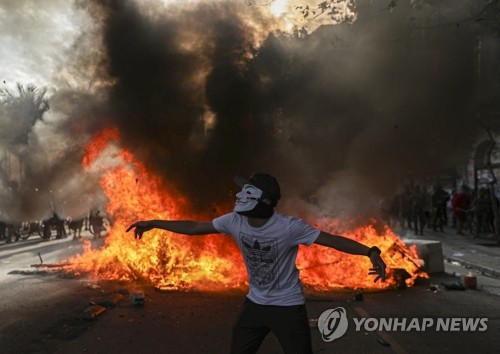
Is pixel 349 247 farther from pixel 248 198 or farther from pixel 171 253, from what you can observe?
pixel 171 253

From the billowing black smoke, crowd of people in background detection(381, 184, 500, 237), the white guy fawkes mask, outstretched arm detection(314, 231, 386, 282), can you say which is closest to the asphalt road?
outstretched arm detection(314, 231, 386, 282)

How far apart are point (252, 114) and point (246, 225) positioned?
7914mm

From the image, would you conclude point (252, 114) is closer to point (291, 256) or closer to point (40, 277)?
A: point (40, 277)

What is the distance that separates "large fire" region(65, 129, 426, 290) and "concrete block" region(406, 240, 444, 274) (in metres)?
0.24

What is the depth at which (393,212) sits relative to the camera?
19516 mm

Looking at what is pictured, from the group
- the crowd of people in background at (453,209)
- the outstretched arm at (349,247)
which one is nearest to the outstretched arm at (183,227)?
the outstretched arm at (349,247)

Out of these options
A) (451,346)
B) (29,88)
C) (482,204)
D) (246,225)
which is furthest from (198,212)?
(29,88)

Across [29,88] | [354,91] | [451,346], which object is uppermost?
[29,88]

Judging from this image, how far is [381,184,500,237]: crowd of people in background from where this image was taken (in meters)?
15.6

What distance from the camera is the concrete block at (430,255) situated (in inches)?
371

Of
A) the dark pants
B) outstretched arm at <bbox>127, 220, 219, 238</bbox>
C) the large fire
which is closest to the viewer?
the dark pants
